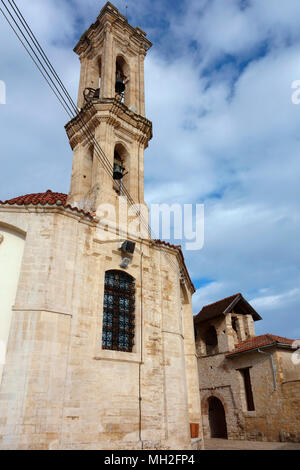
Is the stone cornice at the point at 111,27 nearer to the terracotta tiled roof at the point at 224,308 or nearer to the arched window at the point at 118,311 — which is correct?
the arched window at the point at 118,311

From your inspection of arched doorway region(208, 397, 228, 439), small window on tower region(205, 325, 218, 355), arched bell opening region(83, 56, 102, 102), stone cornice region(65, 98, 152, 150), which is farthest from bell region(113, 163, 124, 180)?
arched doorway region(208, 397, 228, 439)

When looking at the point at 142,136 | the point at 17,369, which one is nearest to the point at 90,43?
the point at 142,136

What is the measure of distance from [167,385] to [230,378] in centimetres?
1030

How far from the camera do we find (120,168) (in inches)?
535

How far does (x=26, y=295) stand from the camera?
338 inches

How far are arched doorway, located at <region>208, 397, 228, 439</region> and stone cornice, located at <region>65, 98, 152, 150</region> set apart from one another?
15.9 meters

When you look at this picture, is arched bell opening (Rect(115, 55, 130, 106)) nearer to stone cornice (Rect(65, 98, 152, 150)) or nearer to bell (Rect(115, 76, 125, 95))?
bell (Rect(115, 76, 125, 95))

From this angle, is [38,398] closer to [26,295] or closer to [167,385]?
[26,295]

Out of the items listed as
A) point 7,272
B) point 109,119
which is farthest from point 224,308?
point 7,272

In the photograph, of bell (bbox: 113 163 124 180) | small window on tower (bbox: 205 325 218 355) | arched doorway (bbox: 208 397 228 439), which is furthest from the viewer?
small window on tower (bbox: 205 325 218 355)

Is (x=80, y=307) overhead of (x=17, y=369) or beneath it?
overhead

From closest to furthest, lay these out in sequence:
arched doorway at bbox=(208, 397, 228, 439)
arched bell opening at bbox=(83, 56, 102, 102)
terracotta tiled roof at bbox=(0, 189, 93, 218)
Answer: terracotta tiled roof at bbox=(0, 189, 93, 218) < arched bell opening at bbox=(83, 56, 102, 102) < arched doorway at bbox=(208, 397, 228, 439)

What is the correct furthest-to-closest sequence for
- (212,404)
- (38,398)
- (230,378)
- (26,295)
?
(212,404) < (230,378) < (26,295) < (38,398)

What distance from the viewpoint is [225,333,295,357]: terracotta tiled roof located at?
17062 mm
